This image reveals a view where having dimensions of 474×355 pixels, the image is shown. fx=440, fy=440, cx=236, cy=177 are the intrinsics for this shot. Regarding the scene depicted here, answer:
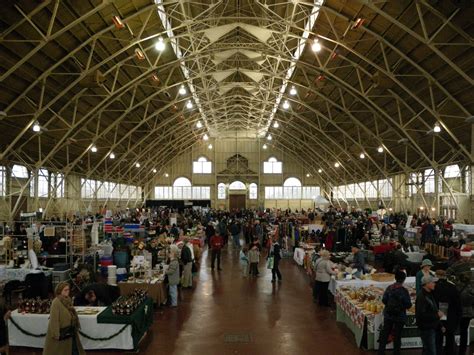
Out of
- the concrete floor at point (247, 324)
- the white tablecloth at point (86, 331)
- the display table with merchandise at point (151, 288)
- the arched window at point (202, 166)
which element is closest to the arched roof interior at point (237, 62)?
the display table with merchandise at point (151, 288)

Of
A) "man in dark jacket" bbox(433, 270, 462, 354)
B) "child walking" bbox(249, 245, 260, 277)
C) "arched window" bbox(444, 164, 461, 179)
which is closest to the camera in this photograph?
"man in dark jacket" bbox(433, 270, 462, 354)

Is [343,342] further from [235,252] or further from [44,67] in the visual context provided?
[44,67]

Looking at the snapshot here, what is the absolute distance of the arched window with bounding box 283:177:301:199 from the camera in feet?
146

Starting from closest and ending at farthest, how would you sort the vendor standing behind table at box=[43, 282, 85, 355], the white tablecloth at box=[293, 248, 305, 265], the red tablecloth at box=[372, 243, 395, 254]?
the vendor standing behind table at box=[43, 282, 85, 355] < the red tablecloth at box=[372, 243, 395, 254] < the white tablecloth at box=[293, 248, 305, 265]

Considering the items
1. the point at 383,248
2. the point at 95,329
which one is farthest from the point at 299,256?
the point at 95,329

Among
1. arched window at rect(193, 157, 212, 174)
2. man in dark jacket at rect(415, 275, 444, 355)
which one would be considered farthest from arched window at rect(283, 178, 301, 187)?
man in dark jacket at rect(415, 275, 444, 355)

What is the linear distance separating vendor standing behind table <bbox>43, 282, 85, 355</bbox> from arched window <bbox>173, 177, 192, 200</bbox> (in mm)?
38493

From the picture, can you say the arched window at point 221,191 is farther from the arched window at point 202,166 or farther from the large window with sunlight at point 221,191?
the arched window at point 202,166

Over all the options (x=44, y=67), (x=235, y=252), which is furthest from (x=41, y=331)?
(x=235, y=252)

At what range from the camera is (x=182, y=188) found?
44.1m

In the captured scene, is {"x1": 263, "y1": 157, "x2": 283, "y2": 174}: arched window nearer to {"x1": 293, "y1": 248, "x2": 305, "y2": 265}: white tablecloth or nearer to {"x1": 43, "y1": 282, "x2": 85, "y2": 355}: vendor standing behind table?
{"x1": 293, "y1": 248, "x2": 305, "y2": 265}: white tablecloth

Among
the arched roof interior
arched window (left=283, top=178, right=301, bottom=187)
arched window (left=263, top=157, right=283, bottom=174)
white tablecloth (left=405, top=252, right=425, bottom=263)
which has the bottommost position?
white tablecloth (left=405, top=252, right=425, bottom=263)

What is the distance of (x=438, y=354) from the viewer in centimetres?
643

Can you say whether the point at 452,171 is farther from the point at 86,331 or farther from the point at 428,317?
the point at 86,331
